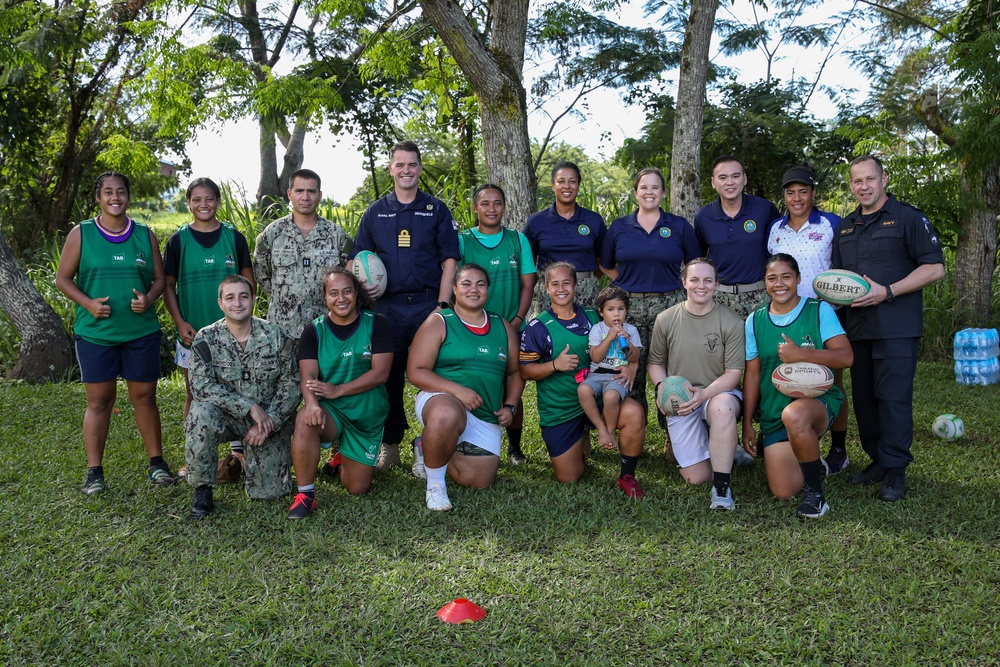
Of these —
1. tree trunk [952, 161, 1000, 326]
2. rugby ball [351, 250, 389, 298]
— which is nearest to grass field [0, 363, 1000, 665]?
rugby ball [351, 250, 389, 298]

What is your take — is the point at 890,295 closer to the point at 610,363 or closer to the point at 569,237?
the point at 610,363

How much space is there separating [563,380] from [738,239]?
4.90 ft

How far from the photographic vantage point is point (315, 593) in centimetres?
370

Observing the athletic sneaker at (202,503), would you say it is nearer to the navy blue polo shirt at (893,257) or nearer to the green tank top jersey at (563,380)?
the green tank top jersey at (563,380)

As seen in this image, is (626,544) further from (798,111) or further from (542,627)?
(798,111)

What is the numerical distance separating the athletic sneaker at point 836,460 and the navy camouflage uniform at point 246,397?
3.43 m

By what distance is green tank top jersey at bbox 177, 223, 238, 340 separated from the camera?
206 inches

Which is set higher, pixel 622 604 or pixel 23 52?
pixel 23 52

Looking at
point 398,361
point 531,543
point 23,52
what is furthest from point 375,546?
point 23,52

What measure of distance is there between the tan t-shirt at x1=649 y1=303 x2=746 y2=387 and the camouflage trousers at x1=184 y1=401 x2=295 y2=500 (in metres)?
2.40

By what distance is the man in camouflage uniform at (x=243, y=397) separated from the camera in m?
4.67

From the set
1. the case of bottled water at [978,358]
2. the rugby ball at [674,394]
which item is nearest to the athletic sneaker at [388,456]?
the rugby ball at [674,394]

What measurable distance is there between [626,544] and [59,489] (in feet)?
11.5

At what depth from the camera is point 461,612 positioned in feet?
11.3
